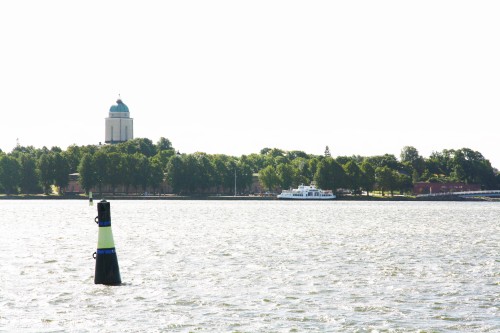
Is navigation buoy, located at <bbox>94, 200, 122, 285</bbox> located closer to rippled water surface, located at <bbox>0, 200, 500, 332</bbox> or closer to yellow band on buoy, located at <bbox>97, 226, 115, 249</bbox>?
yellow band on buoy, located at <bbox>97, 226, 115, 249</bbox>

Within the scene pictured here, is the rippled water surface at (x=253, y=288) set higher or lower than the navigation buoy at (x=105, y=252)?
lower

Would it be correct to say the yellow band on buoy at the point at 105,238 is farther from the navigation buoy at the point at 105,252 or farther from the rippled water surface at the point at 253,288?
the rippled water surface at the point at 253,288

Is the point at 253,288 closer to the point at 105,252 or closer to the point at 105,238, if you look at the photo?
the point at 105,252

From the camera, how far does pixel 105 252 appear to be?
99.4ft

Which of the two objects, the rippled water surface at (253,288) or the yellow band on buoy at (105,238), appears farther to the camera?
the yellow band on buoy at (105,238)

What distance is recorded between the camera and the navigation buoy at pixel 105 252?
1164 inches

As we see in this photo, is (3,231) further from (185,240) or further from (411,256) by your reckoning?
(411,256)

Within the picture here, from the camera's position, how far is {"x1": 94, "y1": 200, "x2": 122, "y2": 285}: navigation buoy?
97.0 ft

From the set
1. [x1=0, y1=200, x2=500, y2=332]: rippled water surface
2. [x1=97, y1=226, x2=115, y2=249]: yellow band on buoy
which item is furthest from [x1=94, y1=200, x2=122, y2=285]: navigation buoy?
[x1=0, y1=200, x2=500, y2=332]: rippled water surface

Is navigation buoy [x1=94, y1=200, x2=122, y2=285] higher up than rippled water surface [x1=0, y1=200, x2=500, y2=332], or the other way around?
navigation buoy [x1=94, y1=200, x2=122, y2=285]

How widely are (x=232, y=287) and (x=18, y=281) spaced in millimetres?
7267

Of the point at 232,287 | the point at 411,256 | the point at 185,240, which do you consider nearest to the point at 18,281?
the point at 232,287

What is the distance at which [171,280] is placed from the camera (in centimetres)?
3462

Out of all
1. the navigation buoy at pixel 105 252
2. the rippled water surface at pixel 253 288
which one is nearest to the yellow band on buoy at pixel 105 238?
the navigation buoy at pixel 105 252
